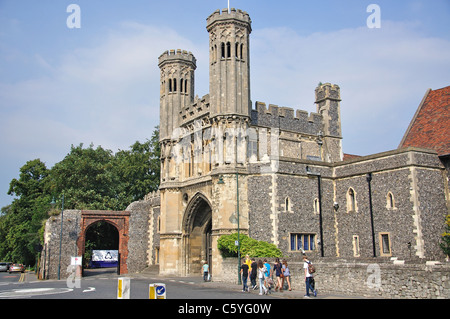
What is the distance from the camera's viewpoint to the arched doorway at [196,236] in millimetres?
34719

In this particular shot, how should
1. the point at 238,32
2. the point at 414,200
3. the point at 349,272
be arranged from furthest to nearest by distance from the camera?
the point at 238,32
the point at 414,200
the point at 349,272

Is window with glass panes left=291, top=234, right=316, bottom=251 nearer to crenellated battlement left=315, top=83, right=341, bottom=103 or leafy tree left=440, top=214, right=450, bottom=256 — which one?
leafy tree left=440, top=214, right=450, bottom=256

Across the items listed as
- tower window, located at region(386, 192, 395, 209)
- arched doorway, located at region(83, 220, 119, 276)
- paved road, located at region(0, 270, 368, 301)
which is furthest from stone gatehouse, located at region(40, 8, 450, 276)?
arched doorway, located at region(83, 220, 119, 276)

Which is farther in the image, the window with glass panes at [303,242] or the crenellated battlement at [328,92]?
Answer: the crenellated battlement at [328,92]

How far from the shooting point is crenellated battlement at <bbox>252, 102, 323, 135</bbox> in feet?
108

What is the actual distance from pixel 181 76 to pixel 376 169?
1873 centimetres

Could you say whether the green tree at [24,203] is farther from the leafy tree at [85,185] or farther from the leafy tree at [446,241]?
the leafy tree at [446,241]

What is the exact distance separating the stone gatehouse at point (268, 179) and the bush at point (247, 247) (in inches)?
27.8

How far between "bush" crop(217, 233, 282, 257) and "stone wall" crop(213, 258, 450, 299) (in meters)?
4.83

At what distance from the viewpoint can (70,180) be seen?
49906 mm

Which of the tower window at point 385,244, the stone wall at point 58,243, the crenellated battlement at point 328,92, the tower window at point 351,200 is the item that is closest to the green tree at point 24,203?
the stone wall at point 58,243
